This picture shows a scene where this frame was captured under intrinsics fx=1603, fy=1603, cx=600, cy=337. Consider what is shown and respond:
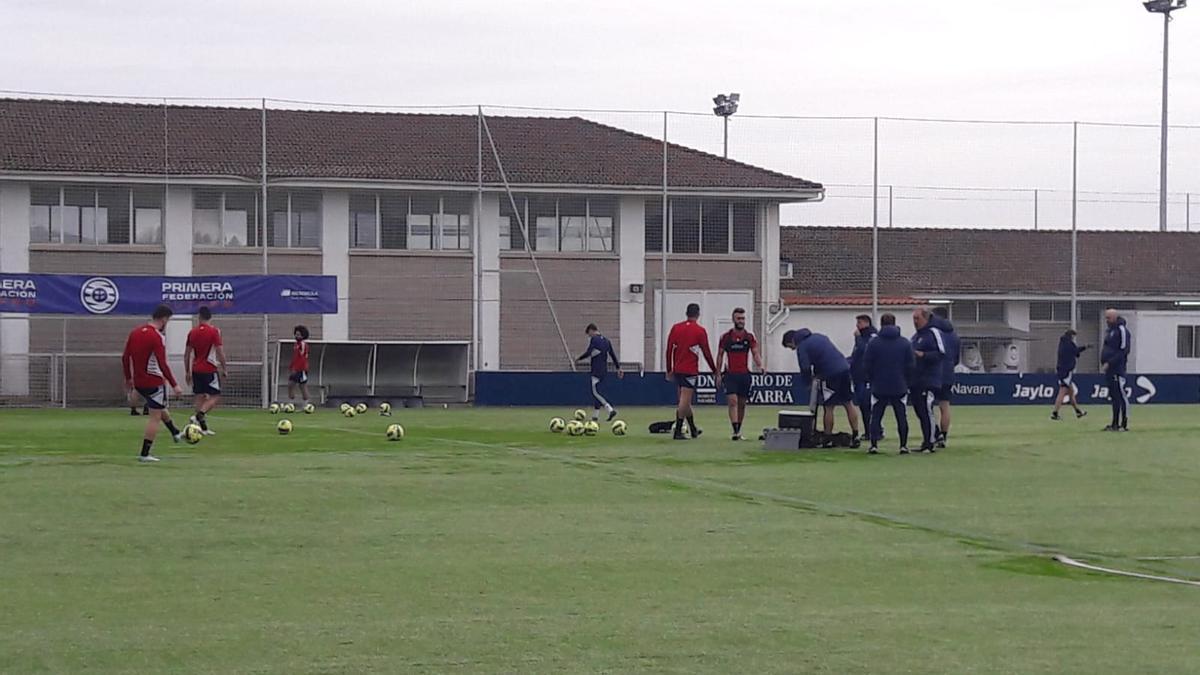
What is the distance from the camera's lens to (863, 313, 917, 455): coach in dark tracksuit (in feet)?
65.5

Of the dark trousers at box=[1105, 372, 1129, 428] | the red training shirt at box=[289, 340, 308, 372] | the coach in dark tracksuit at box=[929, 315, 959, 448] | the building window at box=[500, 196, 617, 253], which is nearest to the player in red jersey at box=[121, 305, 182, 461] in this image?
the coach in dark tracksuit at box=[929, 315, 959, 448]

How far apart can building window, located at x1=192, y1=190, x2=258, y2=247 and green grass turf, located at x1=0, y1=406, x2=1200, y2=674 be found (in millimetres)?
20854

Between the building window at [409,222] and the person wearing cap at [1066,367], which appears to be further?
the building window at [409,222]

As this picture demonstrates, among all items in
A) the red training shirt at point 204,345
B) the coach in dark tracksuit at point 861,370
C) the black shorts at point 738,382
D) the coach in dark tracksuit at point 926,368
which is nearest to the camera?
the coach in dark tracksuit at point 926,368

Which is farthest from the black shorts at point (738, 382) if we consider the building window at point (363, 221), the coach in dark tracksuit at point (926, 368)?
the building window at point (363, 221)

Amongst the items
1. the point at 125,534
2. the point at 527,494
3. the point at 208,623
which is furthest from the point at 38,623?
the point at 527,494

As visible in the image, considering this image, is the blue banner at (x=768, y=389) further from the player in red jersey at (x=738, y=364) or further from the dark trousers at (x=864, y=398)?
the dark trousers at (x=864, y=398)

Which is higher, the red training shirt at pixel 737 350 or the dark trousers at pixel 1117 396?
the red training shirt at pixel 737 350

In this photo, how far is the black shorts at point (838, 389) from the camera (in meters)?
21.0

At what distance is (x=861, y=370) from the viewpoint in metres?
21.4

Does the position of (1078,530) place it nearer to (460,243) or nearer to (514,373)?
(514,373)

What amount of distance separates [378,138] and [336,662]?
3737 centimetres

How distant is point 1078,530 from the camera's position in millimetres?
12477

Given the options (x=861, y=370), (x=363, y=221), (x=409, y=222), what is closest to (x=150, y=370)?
(x=861, y=370)
